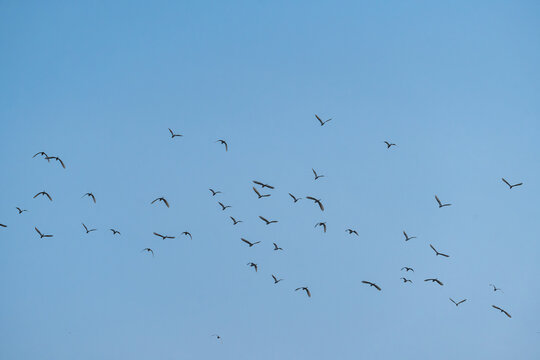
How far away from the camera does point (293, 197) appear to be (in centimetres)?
4712

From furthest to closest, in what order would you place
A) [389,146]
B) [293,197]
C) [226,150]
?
1. [389,146]
2. [226,150]
3. [293,197]

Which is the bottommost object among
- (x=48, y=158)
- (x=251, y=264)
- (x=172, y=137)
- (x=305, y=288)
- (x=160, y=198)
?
(x=305, y=288)

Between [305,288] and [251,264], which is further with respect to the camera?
[251,264]

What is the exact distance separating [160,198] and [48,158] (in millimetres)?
9650

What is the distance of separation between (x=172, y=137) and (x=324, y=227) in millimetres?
16060

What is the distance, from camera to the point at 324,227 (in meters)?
49.5

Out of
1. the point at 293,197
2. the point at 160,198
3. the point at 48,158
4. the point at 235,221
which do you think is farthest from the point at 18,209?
the point at 293,197

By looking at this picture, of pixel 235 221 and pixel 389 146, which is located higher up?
pixel 389 146

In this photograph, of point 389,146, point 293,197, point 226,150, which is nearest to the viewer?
point 293,197

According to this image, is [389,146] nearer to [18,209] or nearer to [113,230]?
[113,230]

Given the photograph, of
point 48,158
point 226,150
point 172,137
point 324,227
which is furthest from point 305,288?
point 48,158

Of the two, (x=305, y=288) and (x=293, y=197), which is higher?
(x=293, y=197)

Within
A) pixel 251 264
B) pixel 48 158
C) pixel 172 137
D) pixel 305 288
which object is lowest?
pixel 305 288

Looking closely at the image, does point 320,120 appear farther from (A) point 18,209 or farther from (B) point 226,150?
(A) point 18,209
